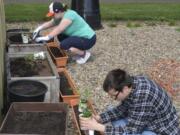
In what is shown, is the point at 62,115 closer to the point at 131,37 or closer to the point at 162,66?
the point at 162,66

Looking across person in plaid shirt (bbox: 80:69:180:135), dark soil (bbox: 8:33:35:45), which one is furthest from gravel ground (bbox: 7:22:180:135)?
person in plaid shirt (bbox: 80:69:180:135)

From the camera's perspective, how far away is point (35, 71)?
23.3 feet

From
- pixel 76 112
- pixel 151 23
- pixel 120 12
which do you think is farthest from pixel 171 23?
pixel 76 112

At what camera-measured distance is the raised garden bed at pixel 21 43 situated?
Result: 26.7 ft

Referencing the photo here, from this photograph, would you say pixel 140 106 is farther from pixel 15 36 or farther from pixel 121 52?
pixel 121 52

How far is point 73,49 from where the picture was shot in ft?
28.3

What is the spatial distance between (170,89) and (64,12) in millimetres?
2174

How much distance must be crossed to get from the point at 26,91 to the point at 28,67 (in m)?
1.17

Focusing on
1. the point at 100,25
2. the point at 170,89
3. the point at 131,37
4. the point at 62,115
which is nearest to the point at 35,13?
the point at 100,25

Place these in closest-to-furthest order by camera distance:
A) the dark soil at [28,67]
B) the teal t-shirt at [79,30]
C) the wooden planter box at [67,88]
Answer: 1. the wooden planter box at [67,88]
2. the dark soil at [28,67]
3. the teal t-shirt at [79,30]

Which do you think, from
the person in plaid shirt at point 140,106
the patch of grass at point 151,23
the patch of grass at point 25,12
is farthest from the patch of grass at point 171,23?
the person in plaid shirt at point 140,106

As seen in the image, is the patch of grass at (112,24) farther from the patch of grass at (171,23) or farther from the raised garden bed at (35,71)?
the raised garden bed at (35,71)

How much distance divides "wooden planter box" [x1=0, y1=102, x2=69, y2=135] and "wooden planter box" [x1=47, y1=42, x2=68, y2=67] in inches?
102

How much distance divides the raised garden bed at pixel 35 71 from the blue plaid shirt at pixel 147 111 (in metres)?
1.75
